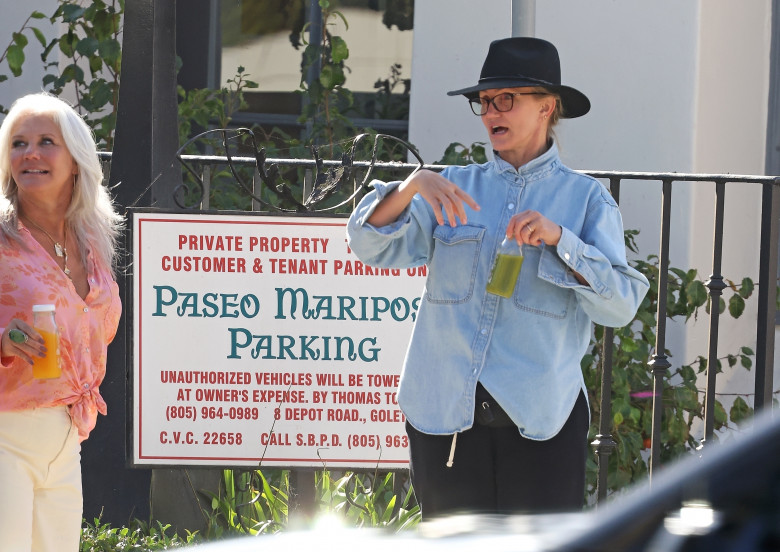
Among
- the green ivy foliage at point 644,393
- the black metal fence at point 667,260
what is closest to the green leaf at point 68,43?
the black metal fence at point 667,260

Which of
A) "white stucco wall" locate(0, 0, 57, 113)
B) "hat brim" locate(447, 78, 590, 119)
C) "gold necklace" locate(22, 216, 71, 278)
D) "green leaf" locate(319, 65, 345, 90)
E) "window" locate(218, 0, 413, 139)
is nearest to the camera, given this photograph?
"hat brim" locate(447, 78, 590, 119)

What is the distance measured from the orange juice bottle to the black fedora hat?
1.26 metres

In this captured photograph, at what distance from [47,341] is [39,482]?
0.44m

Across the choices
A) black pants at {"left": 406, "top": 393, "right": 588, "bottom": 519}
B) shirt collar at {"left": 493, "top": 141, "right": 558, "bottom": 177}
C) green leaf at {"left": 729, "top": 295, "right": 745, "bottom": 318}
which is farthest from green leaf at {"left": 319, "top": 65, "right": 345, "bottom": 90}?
black pants at {"left": 406, "top": 393, "right": 588, "bottom": 519}

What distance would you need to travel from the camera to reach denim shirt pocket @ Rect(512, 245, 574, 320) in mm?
3174

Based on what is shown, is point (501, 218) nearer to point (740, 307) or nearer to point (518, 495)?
point (518, 495)

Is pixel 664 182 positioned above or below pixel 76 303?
above

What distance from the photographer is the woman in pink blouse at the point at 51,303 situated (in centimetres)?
332

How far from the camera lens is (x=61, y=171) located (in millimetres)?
3541

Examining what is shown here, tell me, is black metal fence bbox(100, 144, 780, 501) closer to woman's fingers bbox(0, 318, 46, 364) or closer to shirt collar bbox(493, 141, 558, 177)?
shirt collar bbox(493, 141, 558, 177)

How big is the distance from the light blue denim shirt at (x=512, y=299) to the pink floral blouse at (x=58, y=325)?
0.81 meters

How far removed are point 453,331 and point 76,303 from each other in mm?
1078

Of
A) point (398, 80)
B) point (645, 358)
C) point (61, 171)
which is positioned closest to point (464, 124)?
point (398, 80)

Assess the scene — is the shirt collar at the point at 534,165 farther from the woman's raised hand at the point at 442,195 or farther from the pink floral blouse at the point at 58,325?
the pink floral blouse at the point at 58,325
